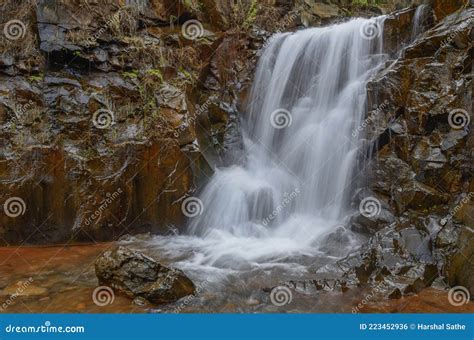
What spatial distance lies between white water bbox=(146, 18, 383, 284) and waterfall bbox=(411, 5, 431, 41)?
26.3 inches

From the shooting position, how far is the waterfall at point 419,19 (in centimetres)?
691

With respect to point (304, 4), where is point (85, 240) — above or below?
below

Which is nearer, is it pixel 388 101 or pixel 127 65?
pixel 388 101

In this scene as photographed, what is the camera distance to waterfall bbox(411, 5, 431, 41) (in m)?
6.91

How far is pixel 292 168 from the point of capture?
741cm

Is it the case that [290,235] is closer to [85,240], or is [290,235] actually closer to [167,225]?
[167,225]

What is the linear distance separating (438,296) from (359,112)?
11.1 ft

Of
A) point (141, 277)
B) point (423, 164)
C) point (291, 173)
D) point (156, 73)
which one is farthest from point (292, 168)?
point (141, 277)

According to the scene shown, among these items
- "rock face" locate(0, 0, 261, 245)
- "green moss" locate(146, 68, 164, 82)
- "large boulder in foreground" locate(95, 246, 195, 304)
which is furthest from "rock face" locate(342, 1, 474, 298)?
"green moss" locate(146, 68, 164, 82)

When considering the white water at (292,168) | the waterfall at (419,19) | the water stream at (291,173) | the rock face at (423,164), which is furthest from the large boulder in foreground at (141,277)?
the waterfall at (419,19)

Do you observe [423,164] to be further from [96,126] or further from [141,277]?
[96,126]

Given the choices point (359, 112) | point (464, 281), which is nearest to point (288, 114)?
point (359, 112)

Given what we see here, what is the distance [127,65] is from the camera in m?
7.14

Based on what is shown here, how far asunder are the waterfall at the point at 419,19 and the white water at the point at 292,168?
667mm
